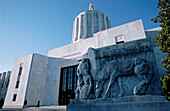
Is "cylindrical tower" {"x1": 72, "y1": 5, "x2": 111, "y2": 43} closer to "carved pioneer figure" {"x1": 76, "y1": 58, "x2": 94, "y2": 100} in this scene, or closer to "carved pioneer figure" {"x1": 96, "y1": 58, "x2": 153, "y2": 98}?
"carved pioneer figure" {"x1": 76, "y1": 58, "x2": 94, "y2": 100}

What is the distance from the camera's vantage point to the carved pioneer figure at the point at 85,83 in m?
6.82

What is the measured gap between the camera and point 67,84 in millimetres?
22891

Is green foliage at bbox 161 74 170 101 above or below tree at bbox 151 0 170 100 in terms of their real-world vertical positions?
below

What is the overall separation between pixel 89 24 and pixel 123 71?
25653 millimetres

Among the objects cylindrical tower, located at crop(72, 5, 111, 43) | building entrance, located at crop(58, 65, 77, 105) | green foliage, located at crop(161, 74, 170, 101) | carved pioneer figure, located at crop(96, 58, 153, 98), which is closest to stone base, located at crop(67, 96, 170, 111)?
carved pioneer figure, located at crop(96, 58, 153, 98)

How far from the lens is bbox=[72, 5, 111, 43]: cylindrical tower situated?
2950 centimetres

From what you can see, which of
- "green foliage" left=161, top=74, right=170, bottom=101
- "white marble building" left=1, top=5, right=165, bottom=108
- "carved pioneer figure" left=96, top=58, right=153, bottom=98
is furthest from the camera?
"white marble building" left=1, top=5, right=165, bottom=108

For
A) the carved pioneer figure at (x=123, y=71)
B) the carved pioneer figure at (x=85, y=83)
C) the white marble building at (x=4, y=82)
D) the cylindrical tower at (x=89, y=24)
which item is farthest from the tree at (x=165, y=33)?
the white marble building at (x=4, y=82)

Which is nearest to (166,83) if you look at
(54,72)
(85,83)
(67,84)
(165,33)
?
(165,33)

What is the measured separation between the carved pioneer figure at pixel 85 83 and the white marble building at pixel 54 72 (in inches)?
580

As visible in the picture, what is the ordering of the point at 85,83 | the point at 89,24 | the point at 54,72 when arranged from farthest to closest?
1. the point at 89,24
2. the point at 54,72
3. the point at 85,83

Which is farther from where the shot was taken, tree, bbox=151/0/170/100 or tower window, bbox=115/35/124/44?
tower window, bbox=115/35/124/44

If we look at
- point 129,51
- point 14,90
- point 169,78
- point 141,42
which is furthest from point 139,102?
point 14,90

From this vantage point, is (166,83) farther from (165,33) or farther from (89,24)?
(89,24)
